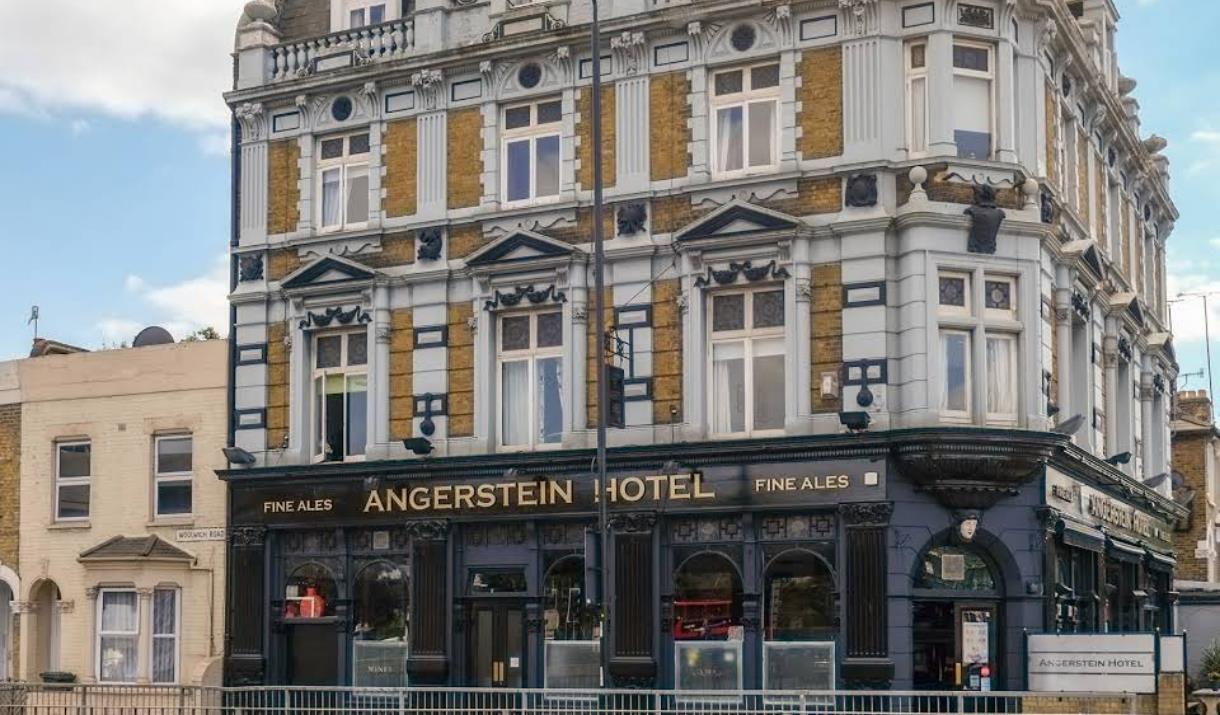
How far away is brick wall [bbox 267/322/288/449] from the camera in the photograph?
3441cm

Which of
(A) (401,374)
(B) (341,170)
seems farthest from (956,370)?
(B) (341,170)

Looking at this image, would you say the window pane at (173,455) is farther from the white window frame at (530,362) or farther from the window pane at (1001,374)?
the window pane at (1001,374)

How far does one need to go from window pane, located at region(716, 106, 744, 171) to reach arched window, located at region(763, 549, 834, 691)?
6.46 metres

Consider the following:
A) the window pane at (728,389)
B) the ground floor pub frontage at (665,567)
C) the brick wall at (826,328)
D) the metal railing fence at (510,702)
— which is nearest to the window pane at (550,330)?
the ground floor pub frontage at (665,567)

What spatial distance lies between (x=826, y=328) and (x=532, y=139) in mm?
6656

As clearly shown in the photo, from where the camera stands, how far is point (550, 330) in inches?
1275

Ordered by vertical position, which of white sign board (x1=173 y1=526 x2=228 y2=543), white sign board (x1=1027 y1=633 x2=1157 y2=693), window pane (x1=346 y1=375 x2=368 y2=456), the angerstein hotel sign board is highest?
window pane (x1=346 y1=375 x2=368 y2=456)

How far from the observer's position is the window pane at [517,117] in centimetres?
3303

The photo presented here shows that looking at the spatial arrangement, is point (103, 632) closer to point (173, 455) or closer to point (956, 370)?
point (173, 455)

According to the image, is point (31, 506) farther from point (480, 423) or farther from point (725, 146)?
point (725, 146)

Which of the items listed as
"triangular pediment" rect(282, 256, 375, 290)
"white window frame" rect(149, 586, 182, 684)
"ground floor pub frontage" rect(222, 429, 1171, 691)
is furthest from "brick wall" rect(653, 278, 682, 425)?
"white window frame" rect(149, 586, 182, 684)

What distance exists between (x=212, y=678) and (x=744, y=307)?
11.9 m

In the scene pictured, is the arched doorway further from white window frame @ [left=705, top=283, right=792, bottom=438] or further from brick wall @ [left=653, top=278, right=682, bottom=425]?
brick wall @ [left=653, top=278, right=682, bottom=425]

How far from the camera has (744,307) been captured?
3053cm
